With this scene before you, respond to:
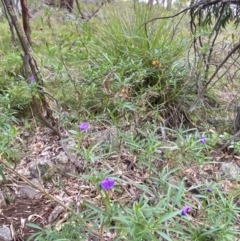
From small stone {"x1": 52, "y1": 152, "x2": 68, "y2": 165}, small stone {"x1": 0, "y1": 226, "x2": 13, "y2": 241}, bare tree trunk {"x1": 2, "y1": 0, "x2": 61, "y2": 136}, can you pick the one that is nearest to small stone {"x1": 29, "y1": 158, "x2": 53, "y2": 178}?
small stone {"x1": 52, "y1": 152, "x2": 68, "y2": 165}

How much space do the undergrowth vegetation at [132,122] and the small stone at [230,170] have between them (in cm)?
12

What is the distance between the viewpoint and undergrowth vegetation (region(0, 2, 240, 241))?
1.09 meters

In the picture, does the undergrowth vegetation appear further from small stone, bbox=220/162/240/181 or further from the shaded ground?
small stone, bbox=220/162/240/181

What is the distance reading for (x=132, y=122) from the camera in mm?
1793

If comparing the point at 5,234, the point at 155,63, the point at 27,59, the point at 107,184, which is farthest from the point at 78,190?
the point at 155,63

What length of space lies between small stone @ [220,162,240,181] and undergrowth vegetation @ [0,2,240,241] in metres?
0.12

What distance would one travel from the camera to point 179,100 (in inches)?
88.5

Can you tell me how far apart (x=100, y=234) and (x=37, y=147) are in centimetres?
99

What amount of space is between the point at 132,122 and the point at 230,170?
55 centimetres

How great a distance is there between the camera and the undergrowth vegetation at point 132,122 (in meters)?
1.09

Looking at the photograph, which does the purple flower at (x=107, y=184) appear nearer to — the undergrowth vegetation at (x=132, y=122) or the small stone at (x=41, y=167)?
the undergrowth vegetation at (x=132, y=122)

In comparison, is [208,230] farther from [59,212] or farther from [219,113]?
[219,113]

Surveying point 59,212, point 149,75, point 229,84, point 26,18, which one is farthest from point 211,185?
point 26,18

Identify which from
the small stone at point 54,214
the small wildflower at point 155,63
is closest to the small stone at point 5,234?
the small stone at point 54,214
